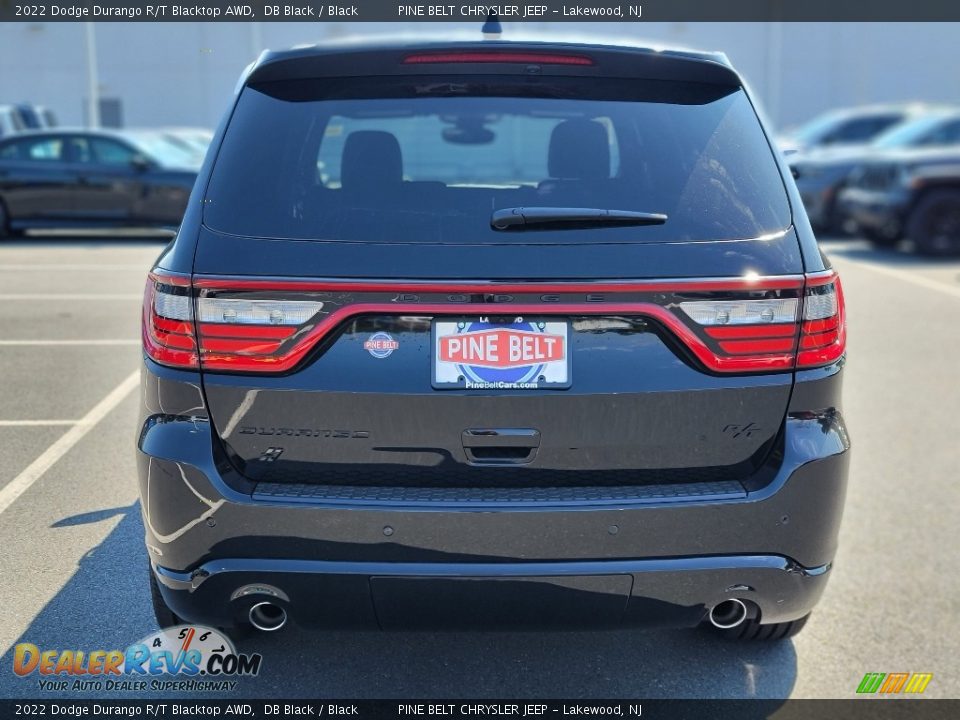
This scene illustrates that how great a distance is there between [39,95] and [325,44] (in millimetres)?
37313

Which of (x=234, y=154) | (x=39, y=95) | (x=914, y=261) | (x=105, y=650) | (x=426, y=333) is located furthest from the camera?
(x=39, y=95)

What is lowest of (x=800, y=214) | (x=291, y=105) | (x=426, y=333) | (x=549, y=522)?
(x=549, y=522)

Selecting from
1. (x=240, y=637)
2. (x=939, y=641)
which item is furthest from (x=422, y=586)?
(x=939, y=641)

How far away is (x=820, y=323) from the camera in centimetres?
278

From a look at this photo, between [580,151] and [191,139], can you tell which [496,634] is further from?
[191,139]

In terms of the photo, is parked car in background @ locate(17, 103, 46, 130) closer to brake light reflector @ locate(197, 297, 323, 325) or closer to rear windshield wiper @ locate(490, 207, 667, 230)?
brake light reflector @ locate(197, 297, 323, 325)

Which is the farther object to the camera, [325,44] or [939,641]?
[939,641]

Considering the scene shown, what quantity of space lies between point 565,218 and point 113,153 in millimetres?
14013

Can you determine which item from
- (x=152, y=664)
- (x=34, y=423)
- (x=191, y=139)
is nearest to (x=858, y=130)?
(x=191, y=139)

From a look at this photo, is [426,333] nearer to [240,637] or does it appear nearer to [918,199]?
[240,637]

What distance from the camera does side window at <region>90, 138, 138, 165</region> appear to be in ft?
50.4

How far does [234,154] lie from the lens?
2.87 metres

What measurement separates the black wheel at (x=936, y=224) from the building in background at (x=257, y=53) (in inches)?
871
